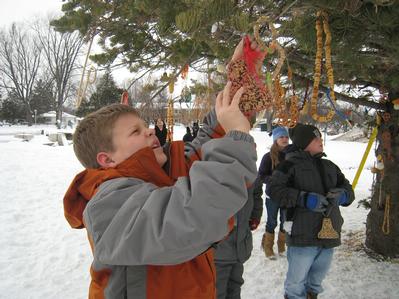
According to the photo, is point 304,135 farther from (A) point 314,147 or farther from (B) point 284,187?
(B) point 284,187

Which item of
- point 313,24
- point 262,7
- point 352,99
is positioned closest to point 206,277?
point 313,24

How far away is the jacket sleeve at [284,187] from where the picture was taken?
2873mm

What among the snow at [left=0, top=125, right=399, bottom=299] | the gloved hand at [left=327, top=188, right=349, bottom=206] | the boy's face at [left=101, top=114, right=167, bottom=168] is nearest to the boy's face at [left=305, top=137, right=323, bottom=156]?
the gloved hand at [left=327, top=188, right=349, bottom=206]

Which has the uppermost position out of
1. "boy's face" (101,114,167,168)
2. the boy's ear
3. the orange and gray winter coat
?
"boy's face" (101,114,167,168)

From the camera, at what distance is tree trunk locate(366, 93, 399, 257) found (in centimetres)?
417

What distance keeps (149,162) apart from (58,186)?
825 centimetres

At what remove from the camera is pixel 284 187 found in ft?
9.75

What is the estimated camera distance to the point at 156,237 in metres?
0.94

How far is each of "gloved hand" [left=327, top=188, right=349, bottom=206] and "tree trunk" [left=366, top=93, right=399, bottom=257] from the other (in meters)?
1.55

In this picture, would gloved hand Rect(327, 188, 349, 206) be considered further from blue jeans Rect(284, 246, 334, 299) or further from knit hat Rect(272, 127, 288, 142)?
knit hat Rect(272, 127, 288, 142)

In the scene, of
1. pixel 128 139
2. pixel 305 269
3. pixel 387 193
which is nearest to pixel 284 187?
pixel 305 269

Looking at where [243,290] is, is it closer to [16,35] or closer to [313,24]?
[313,24]

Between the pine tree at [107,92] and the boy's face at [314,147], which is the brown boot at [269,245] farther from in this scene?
the pine tree at [107,92]

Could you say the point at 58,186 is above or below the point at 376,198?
below
